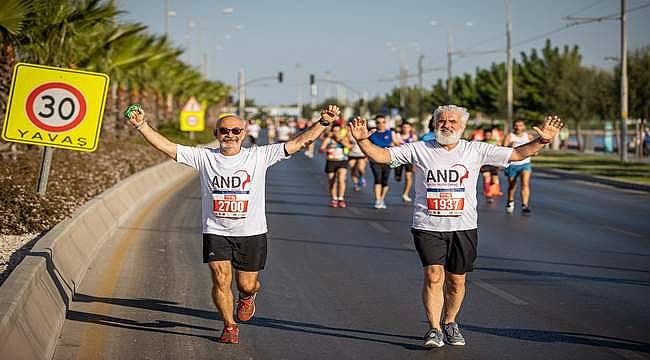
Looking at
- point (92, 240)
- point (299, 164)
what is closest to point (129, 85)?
point (299, 164)

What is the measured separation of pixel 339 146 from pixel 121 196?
424cm

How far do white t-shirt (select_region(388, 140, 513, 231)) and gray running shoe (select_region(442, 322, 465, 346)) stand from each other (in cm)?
69

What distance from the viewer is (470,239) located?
25.6 ft

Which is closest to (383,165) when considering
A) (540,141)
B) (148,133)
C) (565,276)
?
(565,276)

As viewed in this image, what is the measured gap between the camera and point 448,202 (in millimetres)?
7734

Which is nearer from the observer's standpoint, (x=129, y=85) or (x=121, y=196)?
(x=121, y=196)

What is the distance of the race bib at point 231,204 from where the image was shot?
779 cm

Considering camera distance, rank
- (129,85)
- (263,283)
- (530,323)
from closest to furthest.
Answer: (530,323) < (263,283) < (129,85)

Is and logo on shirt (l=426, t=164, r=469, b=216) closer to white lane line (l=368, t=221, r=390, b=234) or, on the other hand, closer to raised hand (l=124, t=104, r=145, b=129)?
raised hand (l=124, t=104, r=145, b=129)

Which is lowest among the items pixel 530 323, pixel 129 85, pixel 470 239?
pixel 530 323

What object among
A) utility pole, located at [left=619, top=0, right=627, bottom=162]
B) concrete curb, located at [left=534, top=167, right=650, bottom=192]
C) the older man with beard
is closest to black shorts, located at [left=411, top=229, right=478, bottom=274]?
the older man with beard

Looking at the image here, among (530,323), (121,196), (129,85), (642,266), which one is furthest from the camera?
Answer: (129,85)

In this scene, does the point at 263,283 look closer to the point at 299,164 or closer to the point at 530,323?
the point at 530,323

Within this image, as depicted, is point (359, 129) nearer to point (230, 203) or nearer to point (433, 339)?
point (230, 203)
